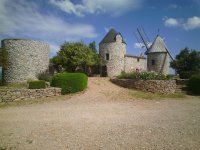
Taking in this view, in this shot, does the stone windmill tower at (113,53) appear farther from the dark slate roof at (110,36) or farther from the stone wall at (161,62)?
the stone wall at (161,62)

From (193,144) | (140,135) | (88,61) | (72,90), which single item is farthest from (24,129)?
(88,61)

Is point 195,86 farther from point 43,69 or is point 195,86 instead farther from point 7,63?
point 7,63

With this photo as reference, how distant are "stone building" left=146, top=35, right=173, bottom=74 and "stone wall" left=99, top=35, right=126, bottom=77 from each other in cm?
527

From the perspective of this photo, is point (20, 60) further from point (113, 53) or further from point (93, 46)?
point (93, 46)

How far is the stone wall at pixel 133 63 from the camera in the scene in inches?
1267

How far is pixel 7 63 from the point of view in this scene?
76.0ft

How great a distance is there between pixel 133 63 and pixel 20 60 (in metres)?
17.6

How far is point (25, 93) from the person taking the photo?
1474 cm

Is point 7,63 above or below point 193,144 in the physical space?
above

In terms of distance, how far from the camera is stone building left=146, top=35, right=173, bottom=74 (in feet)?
106

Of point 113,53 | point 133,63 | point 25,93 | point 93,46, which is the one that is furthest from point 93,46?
point 25,93

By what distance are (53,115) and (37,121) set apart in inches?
47.4

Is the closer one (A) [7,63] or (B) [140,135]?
(B) [140,135]

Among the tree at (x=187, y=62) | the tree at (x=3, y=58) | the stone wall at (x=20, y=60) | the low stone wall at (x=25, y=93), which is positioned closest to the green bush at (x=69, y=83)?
the low stone wall at (x=25, y=93)
